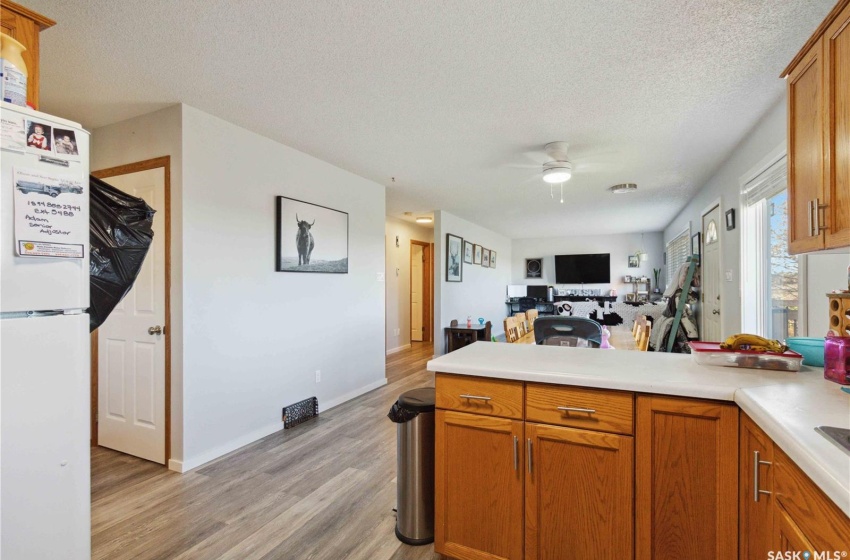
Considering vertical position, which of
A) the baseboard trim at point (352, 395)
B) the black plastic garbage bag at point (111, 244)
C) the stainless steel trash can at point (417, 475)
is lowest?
the baseboard trim at point (352, 395)

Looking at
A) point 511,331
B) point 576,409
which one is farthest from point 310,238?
point 576,409

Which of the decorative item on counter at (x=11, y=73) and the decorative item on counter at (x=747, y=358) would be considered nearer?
the decorative item on counter at (x=11, y=73)

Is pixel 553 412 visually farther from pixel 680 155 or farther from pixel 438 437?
pixel 680 155

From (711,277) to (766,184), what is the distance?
1.60 meters

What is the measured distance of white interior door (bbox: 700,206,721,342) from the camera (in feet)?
12.4

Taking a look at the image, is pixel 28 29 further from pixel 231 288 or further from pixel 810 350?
pixel 810 350

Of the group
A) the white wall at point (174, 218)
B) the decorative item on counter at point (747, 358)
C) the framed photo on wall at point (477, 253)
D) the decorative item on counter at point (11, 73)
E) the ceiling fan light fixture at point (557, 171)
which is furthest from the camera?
the framed photo on wall at point (477, 253)

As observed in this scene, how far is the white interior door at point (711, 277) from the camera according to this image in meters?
3.78

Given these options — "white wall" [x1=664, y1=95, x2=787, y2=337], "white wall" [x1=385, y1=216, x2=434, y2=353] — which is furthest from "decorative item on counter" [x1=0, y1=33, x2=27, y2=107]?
"white wall" [x1=385, y1=216, x2=434, y2=353]

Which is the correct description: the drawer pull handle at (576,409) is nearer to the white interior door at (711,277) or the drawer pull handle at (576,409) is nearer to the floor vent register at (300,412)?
the floor vent register at (300,412)

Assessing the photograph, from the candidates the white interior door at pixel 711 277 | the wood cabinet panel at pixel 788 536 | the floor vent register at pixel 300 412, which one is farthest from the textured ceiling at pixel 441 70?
the floor vent register at pixel 300 412

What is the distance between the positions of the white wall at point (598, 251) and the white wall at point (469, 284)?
37cm

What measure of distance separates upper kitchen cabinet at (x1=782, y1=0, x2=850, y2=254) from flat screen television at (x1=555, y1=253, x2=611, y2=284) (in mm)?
7873

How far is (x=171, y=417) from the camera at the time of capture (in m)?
2.48
